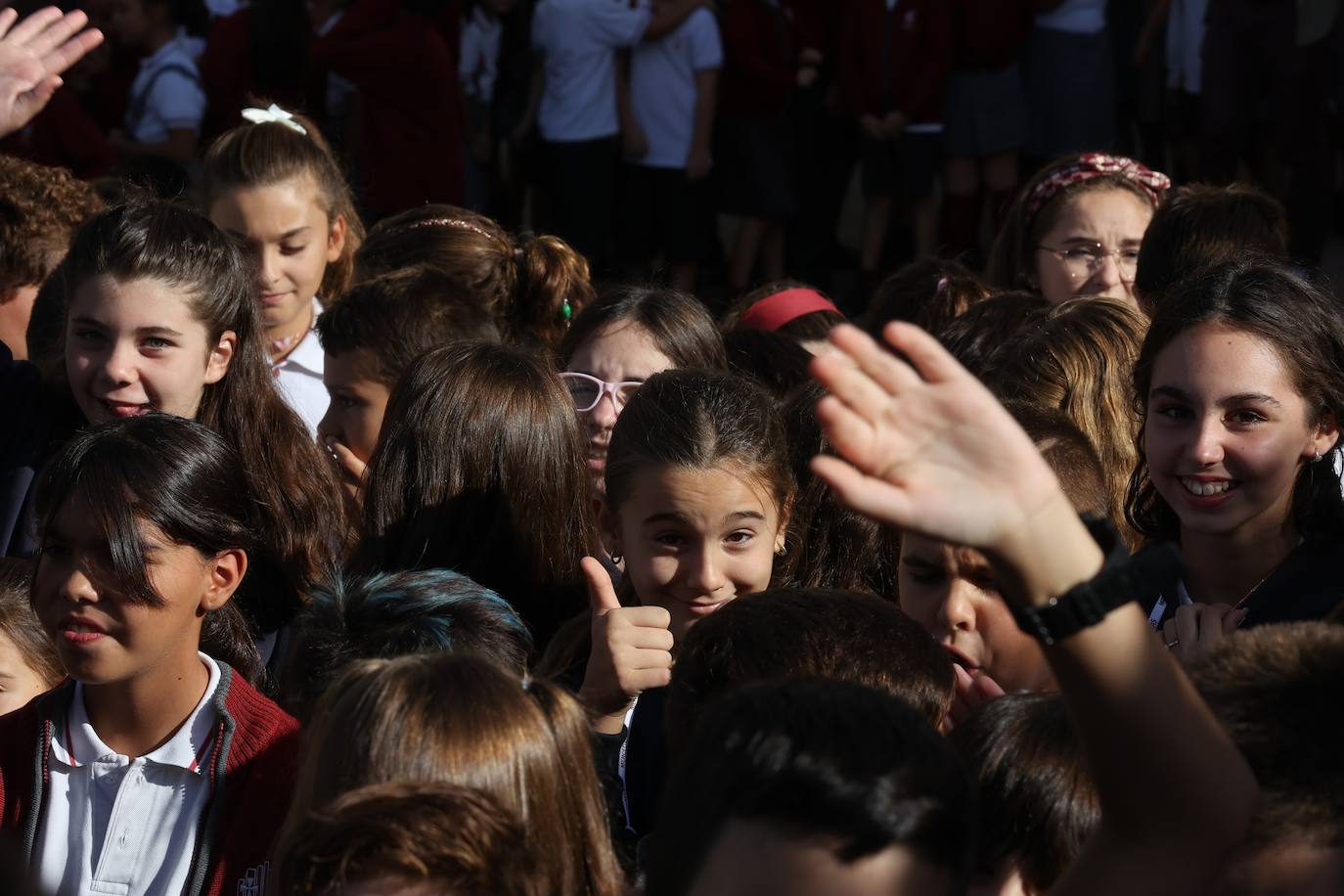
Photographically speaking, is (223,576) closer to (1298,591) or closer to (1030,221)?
(1298,591)

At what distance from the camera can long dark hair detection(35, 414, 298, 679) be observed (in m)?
2.68

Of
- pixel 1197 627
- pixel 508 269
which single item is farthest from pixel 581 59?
pixel 1197 627

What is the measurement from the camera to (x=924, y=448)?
1.59 meters

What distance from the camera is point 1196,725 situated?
1551mm

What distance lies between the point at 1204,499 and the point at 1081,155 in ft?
7.13

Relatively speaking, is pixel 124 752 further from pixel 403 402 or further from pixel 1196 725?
pixel 1196 725

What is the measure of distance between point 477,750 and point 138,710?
37.7 inches

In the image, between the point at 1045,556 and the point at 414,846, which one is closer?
the point at 1045,556

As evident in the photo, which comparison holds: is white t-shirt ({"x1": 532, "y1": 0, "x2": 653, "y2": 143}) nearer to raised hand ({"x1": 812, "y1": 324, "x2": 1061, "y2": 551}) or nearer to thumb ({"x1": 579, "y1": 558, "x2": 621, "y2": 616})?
thumb ({"x1": 579, "y1": 558, "x2": 621, "y2": 616})

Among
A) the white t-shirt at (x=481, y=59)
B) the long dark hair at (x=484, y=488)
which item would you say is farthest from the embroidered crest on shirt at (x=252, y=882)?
the white t-shirt at (x=481, y=59)

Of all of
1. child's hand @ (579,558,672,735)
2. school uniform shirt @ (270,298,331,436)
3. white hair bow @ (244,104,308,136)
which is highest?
white hair bow @ (244,104,308,136)

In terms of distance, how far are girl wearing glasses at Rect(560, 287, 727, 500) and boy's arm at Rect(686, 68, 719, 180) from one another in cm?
431

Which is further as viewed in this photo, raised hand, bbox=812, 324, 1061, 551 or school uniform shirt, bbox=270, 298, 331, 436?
school uniform shirt, bbox=270, 298, 331, 436

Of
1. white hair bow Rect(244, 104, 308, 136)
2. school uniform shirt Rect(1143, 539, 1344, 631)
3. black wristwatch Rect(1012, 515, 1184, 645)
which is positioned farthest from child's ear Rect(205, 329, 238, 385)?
black wristwatch Rect(1012, 515, 1184, 645)
